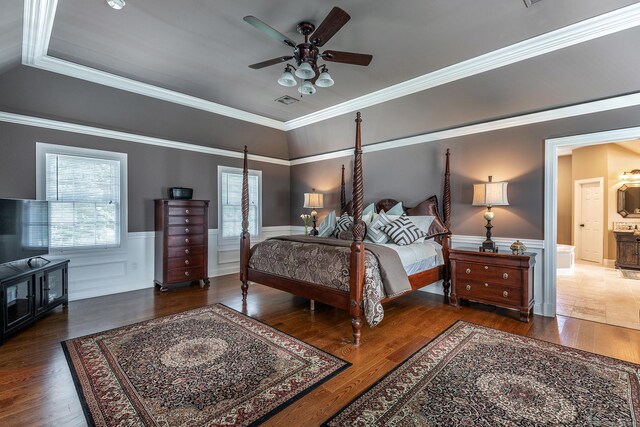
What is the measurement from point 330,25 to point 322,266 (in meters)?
2.20

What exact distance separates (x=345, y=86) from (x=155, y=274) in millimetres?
4184

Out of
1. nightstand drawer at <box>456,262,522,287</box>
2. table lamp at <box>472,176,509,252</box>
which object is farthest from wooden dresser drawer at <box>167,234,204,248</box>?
table lamp at <box>472,176,509,252</box>

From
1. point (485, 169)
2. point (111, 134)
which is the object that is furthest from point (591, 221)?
point (111, 134)

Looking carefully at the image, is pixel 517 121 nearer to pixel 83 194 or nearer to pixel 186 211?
pixel 186 211

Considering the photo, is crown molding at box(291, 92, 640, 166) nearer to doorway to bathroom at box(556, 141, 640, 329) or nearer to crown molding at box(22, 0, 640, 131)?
crown molding at box(22, 0, 640, 131)

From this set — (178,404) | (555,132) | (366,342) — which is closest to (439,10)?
(555,132)

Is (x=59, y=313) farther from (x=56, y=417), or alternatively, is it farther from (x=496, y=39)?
(x=496, y=39)

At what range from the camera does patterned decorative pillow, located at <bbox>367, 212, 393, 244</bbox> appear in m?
4.11

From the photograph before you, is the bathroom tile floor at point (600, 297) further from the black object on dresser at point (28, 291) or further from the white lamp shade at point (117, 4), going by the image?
the black object on dresser at point (28, 291)

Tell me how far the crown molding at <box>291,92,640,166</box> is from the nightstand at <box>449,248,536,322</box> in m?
1.67

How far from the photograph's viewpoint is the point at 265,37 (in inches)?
121

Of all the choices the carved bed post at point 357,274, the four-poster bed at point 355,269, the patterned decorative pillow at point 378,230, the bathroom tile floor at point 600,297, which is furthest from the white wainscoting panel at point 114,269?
the bathroom tile floor at point 600,297

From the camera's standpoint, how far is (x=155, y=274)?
4.99m

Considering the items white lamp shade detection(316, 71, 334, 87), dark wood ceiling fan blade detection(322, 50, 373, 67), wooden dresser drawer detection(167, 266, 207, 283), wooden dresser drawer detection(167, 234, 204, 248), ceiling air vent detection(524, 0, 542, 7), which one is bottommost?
wooden dresser drawer detection(167, 266, 207, 283)
